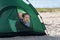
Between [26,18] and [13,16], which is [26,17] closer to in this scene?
[26,18]

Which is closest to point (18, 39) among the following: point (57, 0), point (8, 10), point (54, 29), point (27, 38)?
point (27, 38)

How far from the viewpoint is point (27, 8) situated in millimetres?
9625

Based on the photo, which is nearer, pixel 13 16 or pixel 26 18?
pixel 13 16

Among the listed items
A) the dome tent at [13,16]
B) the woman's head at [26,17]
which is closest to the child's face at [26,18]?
the woman's head at [26,17]

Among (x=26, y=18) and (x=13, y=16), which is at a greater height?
(x=13, y=16)

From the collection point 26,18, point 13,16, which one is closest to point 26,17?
point 26,18

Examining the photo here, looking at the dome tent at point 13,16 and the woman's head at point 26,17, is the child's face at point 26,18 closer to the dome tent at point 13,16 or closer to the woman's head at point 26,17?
the woman's head at point 26,17

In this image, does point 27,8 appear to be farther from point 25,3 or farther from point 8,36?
point 8,36

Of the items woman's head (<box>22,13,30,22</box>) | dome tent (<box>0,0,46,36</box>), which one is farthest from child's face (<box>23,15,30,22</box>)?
dome tent (<box>0,0,46,36</box>)

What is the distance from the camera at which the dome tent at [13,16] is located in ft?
30.9

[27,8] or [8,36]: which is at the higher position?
[27,8]

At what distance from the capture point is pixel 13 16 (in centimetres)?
950

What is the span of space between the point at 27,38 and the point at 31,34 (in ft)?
1.23

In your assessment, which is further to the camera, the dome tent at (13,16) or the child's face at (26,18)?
the child's face at (26,18)
